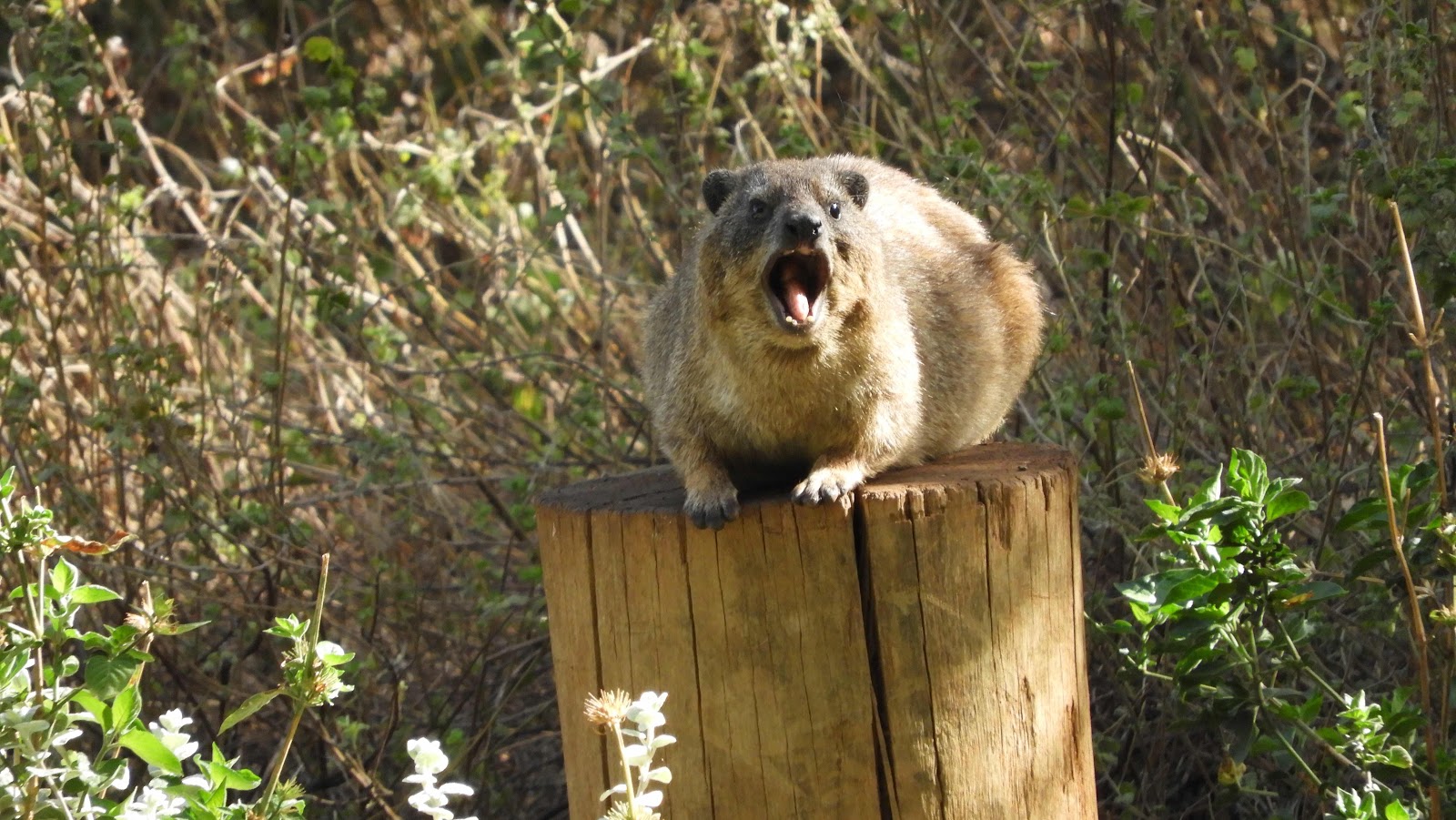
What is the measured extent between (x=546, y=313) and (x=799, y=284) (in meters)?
4.77

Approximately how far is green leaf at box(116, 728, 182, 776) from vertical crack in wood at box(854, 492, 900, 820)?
1.62 meters

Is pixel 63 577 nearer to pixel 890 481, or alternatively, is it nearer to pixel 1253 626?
pixel 890 481

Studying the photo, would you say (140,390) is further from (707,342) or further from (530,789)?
(707,342)

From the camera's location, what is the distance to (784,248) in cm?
421

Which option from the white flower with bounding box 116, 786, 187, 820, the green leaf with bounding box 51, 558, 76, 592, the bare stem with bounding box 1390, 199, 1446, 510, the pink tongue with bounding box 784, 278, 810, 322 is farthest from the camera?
the pink tongue with bounding box 784, 278, 810, 322

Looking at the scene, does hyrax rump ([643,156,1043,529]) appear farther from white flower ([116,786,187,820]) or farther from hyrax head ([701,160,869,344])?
white flower ([116,786,187,820])

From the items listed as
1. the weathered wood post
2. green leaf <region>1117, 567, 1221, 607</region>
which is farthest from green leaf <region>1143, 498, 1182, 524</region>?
the weathered wood post

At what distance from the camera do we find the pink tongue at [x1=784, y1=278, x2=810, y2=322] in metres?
4.26

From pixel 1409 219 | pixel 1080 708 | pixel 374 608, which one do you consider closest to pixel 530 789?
pixel 374 608

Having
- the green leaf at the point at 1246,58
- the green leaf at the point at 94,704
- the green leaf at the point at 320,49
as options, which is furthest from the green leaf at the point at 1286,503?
the green leaf at the point at 320,49

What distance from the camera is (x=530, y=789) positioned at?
Result: 23.2ft

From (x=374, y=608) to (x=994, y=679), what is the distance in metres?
3.42

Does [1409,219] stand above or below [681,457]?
above

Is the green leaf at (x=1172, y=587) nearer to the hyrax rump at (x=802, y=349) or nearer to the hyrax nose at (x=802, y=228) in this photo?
the hyrax rump at (x=802, y=349)
